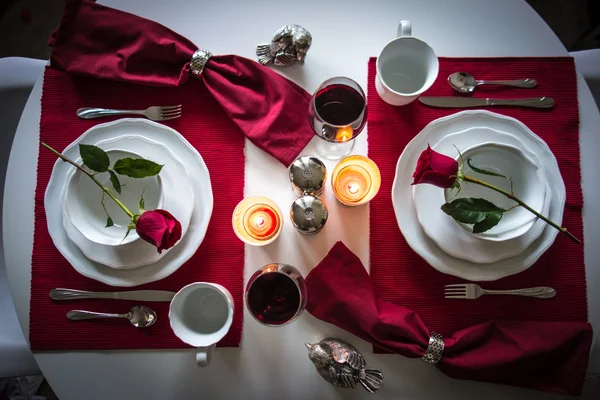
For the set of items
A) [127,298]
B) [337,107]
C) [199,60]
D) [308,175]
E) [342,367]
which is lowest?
[342,367]

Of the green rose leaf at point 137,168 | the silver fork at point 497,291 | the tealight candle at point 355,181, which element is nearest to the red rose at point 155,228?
the green rose leaf at point 137,168

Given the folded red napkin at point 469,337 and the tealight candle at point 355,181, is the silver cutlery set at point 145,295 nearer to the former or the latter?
the folded red napkin at point 469,337

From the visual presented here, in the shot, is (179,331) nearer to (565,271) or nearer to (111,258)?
(111,258)

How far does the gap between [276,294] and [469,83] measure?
575 mm

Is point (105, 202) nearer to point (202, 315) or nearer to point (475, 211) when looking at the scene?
point (202, 315)

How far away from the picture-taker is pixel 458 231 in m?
0.71

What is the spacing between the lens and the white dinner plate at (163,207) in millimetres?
720

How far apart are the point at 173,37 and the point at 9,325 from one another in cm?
77

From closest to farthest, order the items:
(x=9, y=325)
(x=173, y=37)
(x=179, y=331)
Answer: (x=179, y=331) → (x=173, y=37) → (x=9, y=325)

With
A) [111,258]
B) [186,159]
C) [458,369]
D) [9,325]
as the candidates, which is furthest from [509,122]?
[9,325]

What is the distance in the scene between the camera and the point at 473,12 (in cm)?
82

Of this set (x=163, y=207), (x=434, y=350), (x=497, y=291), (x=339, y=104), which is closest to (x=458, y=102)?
(x=339, y=104)

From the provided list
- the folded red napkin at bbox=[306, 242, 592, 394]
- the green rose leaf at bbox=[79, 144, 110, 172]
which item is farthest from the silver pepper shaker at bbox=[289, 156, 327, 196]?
the green rose leaf at bbox=[79, 144, 110, 172]

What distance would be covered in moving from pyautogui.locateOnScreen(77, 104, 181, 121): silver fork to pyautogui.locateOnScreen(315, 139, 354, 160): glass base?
0.99 feet
